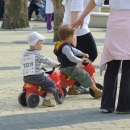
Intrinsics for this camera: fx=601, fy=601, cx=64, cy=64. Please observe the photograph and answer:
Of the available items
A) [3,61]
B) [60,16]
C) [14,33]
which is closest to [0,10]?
[14,33]

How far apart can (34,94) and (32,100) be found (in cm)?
9

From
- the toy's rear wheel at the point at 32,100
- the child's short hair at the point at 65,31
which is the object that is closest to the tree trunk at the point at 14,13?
the child's short hair at the point at 65,31

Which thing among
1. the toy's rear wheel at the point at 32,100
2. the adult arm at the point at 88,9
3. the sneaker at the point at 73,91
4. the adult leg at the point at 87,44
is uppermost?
the adult arm at the point at 88,9

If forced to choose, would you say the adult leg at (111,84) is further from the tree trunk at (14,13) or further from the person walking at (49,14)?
the tree trunk at (14,13)

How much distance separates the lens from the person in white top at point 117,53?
7.06m

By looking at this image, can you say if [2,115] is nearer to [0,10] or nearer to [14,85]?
[14,85]

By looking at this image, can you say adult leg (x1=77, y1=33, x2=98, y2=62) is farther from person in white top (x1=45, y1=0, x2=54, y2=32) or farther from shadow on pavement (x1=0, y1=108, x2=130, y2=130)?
person in white top (x1=45, y1=0, x2=54, y2=32)

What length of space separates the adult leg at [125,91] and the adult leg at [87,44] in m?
1.50

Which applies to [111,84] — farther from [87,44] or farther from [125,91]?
[87,44]

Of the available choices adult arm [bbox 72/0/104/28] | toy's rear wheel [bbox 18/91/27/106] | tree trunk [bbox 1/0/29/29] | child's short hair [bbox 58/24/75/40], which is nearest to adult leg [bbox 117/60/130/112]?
adult arm [bbox 72/0/104/28]

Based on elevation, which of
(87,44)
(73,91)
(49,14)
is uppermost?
(87,44)

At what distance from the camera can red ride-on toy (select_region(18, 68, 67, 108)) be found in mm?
7633

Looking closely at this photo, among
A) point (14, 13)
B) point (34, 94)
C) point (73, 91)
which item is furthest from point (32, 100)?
point (14, 13)

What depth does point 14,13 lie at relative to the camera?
2062cm
